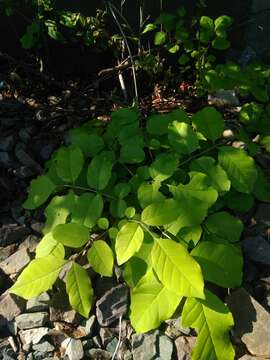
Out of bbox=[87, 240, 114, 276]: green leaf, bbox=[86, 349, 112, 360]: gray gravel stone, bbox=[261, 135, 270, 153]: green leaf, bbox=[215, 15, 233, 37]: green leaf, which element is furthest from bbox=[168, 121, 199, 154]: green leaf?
bbox=[86, 349, 112, 360]: gray gravel stone

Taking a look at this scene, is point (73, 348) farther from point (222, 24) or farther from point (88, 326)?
point (222, 24)

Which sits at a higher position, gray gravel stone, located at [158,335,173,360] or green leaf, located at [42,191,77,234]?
green leaf, located at [42,191,77,234]

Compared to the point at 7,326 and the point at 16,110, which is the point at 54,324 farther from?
the point at 16,110

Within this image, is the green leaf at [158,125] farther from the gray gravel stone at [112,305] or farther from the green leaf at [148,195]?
the gray gravel stone at [112,305]

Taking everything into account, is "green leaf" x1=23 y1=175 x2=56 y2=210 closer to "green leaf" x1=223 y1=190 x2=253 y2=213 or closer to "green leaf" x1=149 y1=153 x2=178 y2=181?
"green leaf" x1=149 y1=153 x2=178 y2=181

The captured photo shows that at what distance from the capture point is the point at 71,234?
1859 mm

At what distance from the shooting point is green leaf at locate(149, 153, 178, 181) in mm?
2043

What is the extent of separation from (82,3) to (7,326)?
1963mm

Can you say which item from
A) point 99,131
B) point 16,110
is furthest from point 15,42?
point 99,131

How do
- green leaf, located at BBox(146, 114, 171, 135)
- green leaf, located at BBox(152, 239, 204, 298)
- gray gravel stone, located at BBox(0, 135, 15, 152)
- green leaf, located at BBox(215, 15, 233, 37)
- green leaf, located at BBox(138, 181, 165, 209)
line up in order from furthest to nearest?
gray gravel stone, located at BBox(0, 135, 15, 152)
green leaf, located at BBox(215, 15, 233, 37)
green leaf, located at BBox(146, 114, 171, 135)
green leaf, located at BBox(138, 181, 165, 209)
green leaf, located at BBox(152, 239, 204, 298)

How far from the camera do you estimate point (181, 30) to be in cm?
263

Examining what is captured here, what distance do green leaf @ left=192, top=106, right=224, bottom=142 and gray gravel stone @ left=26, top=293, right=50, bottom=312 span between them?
3.37 feet

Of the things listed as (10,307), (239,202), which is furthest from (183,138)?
(10,307)

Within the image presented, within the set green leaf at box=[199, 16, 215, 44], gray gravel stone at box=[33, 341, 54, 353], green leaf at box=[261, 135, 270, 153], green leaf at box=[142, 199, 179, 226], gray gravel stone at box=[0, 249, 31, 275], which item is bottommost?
gray gravel stone at box=[33, 341, 54, 353]
